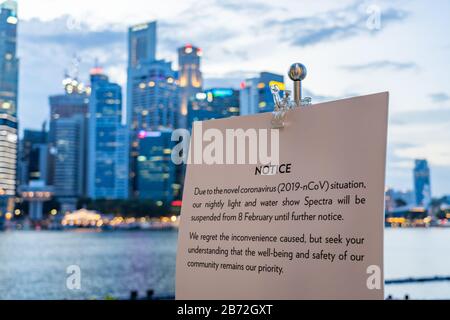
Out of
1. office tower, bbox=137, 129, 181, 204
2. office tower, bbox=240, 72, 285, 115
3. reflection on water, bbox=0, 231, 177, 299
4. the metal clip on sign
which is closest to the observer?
the metal clip on sign

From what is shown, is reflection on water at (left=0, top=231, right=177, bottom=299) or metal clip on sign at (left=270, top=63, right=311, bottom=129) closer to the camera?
metal clip on sign at (left=270, top=63, right=311, bottom=129)

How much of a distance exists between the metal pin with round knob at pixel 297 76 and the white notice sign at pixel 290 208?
0.14 metres

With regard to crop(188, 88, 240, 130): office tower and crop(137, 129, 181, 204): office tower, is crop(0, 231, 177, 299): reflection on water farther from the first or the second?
crop(137, 129, 181, 204): office tower

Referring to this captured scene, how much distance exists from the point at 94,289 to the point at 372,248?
51241mm

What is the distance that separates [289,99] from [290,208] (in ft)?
1.80

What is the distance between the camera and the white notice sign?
304 cm

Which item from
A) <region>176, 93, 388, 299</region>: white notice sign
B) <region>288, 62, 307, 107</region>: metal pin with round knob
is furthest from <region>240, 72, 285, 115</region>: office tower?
<region>176, 93, 388, 299</region>: white notice sign

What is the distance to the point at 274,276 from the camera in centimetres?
333

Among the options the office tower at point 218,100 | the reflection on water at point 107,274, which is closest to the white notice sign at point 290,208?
the office tower at point 218,100

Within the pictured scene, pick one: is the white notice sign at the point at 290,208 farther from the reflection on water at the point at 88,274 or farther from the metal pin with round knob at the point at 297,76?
the reflection on water at the point at 88,274

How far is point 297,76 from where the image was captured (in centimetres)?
347

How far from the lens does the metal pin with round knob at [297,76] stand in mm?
3473

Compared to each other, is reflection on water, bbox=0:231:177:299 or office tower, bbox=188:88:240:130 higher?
office tower, bbox=188:88:240:130
